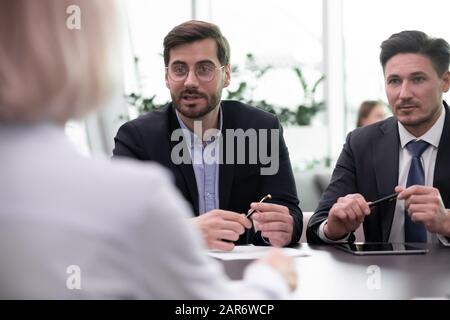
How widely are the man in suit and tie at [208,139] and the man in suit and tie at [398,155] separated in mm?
205

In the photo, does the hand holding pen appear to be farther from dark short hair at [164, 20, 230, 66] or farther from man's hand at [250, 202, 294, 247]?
dark short hair at [164, 20, 230, 66]

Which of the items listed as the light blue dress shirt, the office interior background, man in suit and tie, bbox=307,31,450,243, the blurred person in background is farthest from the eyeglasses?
the office interior background

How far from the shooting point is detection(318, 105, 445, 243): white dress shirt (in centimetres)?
235

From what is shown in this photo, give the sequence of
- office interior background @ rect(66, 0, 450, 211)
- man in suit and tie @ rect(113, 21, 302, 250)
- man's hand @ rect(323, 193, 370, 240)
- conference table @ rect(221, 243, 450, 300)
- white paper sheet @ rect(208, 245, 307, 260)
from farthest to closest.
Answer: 1. office interior background @ rect(66, 0, 450, 211)
2. man in suit and tie @ rect(113, 21, 302, 250)
3. man's hand @ rect(323, 193, 370, 240)
4. white paper sheet @ rect(208, 245, 307, 260)
5. conference table @ rect(221, 243, 450, 300)

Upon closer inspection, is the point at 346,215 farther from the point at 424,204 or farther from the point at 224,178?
the point at 224,178

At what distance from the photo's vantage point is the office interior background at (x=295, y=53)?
6371 mm

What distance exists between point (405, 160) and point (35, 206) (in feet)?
6.41

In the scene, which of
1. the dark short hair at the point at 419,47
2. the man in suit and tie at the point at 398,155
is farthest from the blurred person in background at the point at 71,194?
the dark short hair at the point at 419,47

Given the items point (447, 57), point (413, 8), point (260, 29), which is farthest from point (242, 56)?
point (447, 57)

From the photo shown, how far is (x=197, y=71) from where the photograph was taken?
8.76 ft

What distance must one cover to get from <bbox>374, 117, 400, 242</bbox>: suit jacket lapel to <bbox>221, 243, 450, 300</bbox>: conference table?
1.17ft

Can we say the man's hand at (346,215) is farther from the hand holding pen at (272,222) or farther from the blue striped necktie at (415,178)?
the blue striped necktie at (415,178)
